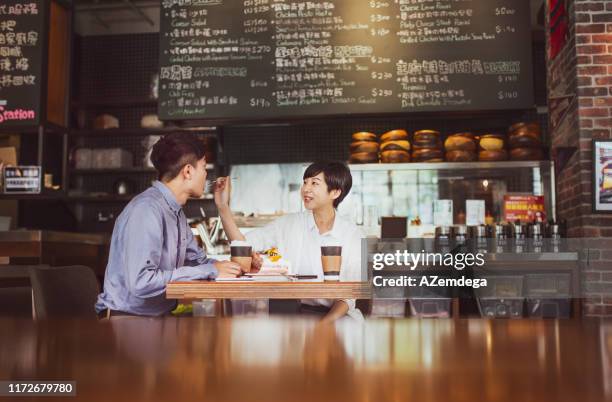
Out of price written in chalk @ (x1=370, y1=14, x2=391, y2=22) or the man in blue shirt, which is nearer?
the man in blue shirt

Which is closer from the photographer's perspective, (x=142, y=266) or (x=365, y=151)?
(x=142, y=266)

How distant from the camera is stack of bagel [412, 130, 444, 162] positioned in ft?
13.8

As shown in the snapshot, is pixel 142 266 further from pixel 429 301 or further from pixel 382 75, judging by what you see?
pixel 382 75

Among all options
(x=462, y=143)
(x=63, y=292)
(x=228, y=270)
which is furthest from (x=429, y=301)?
(x=63, y=292)

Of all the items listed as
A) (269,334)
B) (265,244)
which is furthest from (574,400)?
(265,244)

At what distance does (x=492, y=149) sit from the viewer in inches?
163

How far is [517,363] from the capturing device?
0.38 m

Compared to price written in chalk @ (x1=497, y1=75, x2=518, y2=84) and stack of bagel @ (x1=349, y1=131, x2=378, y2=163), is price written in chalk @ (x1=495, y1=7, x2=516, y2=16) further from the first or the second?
stack of bagel @ (x1=349, y1=131, x2=378, y2=163)

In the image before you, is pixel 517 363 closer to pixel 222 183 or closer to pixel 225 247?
pixel 222 183

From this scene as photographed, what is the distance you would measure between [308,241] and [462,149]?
2012mm

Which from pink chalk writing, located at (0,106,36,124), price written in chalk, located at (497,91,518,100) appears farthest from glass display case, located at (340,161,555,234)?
pink chalk writing, located at (0,106,36,124)

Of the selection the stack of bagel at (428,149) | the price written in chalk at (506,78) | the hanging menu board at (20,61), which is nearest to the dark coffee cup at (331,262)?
the stack of bagel at (428,149)

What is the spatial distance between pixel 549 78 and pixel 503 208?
95cm

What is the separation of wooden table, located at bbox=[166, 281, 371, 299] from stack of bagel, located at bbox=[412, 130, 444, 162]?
8.86 feet
